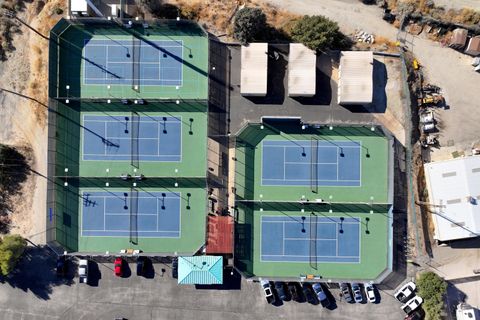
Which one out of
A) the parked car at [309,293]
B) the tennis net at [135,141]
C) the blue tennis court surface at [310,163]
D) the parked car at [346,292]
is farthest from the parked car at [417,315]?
the tennis net at [135,141]

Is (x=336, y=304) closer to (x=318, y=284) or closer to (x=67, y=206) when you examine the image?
(x=318, y=284)

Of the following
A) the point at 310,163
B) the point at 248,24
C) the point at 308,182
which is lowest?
the point at 308,182

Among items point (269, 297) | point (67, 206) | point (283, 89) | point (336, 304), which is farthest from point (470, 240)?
point (67, 206)

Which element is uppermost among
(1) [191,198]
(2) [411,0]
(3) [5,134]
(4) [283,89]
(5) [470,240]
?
(2) [411,0]

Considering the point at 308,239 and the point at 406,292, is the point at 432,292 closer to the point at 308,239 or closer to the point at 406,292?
the point at 406,292

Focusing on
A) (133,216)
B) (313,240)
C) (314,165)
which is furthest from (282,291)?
(133,216)

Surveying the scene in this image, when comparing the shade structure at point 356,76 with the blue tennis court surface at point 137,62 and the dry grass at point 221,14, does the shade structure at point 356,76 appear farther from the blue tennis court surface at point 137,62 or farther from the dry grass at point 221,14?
the blue tennis court surface at point 137,62

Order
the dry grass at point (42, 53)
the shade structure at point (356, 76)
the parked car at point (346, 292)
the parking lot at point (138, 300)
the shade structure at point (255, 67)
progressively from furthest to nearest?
the dry grass at point (42, 53), the parking lot at point (138, 300), the parked car at point (346, 292), the shade structure at point (255, 67), the shade structure at point (356, 76)
